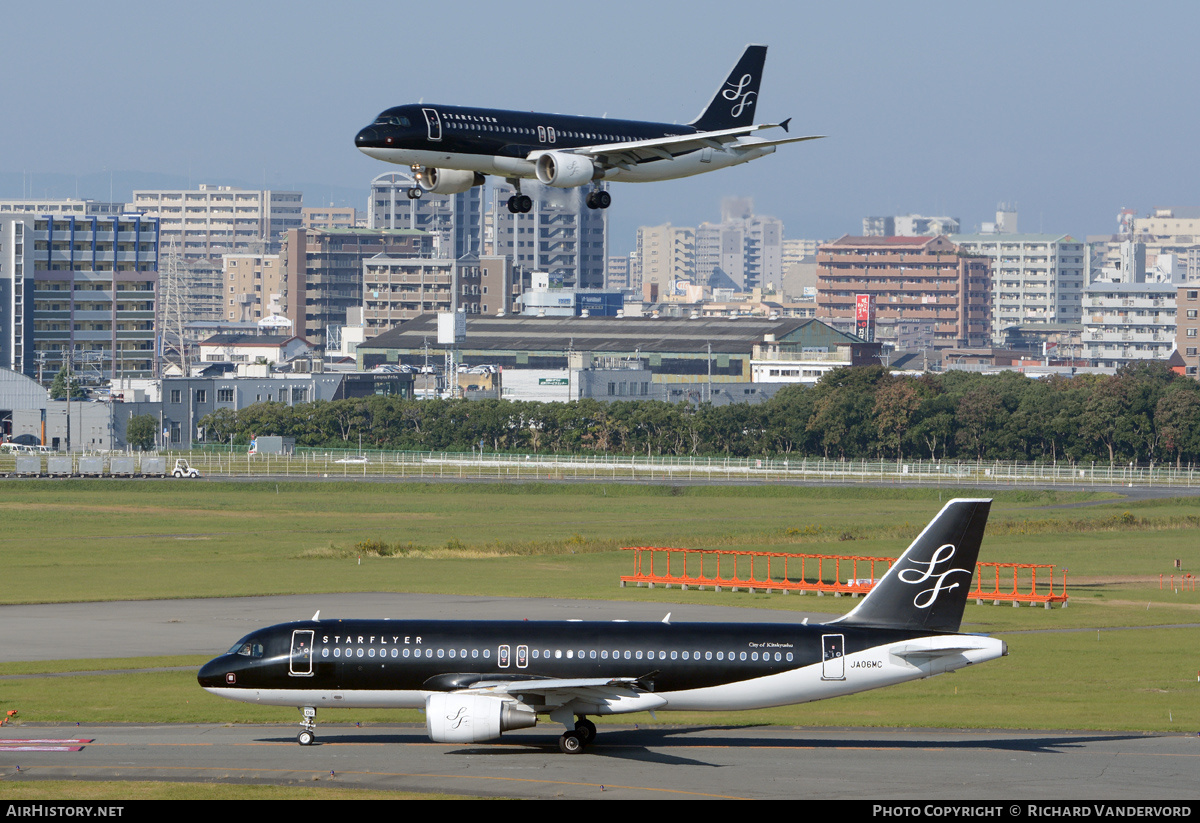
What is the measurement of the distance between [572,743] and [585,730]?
26.8 inches

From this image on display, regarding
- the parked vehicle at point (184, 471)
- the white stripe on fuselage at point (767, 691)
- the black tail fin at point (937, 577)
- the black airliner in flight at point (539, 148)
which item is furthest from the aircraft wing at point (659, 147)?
the parked vehicle at point (184, 471)

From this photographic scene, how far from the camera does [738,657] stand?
44.4 m

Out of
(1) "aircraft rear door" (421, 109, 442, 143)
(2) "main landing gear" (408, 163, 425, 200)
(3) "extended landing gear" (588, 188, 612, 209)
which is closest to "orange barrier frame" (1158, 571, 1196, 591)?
(3) "extended landing gear" (588, 188, 612, 209)

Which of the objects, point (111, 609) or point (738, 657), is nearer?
point (738, 657)

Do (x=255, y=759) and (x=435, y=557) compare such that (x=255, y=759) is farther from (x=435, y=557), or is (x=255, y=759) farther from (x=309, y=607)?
(x=435, y=557)

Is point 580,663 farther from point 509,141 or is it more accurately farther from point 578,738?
point 509,141

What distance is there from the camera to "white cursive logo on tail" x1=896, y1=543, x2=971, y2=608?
147 feet

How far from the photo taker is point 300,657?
146 ft

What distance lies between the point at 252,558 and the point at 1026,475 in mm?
112512

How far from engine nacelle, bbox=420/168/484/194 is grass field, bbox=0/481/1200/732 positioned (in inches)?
705

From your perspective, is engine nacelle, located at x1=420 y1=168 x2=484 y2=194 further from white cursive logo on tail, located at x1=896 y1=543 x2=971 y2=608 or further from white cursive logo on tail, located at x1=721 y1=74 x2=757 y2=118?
white cursive logo on tail, located at x1=896 y1=543 x2=971 y2=608

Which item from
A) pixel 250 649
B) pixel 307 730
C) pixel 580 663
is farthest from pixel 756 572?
pixel 250 649

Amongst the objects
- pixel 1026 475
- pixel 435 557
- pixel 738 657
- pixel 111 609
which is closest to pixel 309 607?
pixel 111 609
